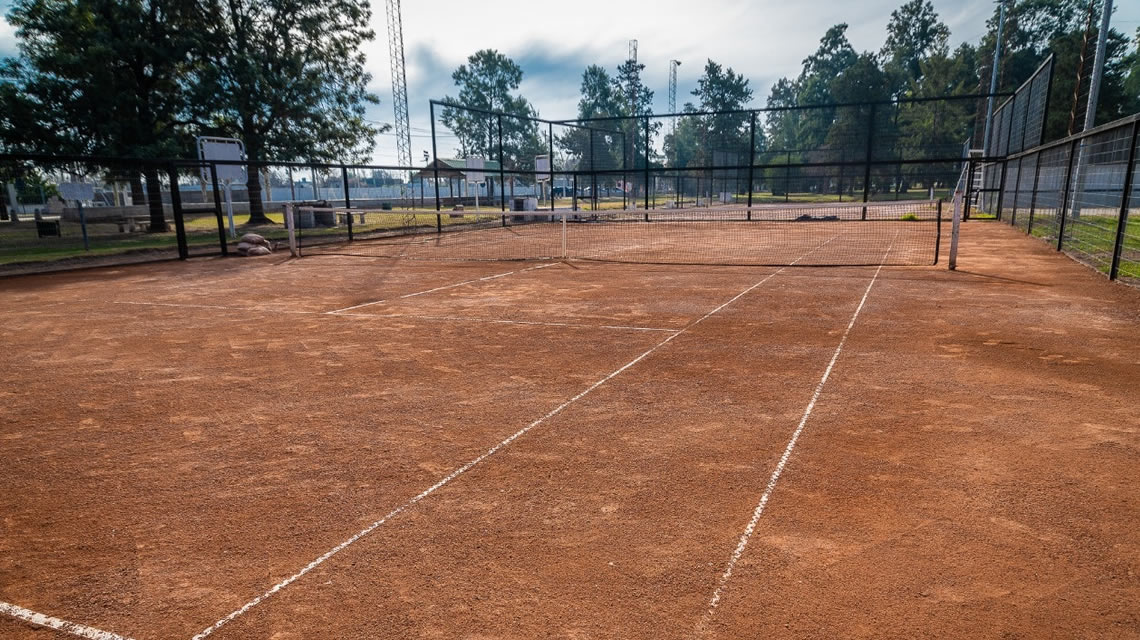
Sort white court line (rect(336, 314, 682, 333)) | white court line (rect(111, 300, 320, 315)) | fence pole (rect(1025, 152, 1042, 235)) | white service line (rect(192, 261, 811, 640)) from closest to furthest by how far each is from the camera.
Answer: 1. white service line (rect(192, 261, 811, 640))
2. white court line (rect(336, 314, 682, 333))
3. white court line (rect(111, 300, 320, 315))
4. fence pole (rect(1025, 152, 1042, 235))

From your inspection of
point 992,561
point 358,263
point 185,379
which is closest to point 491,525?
point 992,561

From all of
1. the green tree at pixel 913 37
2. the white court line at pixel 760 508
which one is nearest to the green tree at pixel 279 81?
the white court line at pixel 760 508

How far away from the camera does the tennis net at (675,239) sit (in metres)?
14.7

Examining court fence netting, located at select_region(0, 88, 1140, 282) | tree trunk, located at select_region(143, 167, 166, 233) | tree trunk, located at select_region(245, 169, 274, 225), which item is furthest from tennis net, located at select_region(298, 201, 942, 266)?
tree trunk, located at select_region(143, 167, 166, 233)

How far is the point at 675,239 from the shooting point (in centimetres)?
2103

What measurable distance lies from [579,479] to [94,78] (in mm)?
28432

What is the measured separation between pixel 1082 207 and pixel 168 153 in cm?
3063

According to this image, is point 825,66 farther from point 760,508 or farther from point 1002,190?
point 760,508

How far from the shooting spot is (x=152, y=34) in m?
25.0

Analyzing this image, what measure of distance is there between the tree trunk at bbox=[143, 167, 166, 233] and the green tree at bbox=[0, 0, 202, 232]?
4 centimetres

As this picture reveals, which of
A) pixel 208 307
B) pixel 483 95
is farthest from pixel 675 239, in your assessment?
pixel 483 95

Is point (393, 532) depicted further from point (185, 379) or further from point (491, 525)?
point (185, 379)

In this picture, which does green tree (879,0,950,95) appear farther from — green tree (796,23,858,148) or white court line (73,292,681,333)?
white court line (73,292,681,333)

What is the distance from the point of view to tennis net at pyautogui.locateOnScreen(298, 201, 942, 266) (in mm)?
14727
